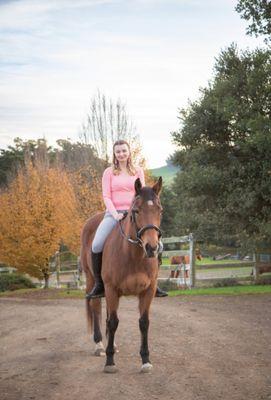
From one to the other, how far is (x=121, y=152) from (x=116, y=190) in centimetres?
53

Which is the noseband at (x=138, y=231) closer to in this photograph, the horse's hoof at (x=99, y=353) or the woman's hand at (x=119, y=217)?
the woman's hand at (x=119, y=217)

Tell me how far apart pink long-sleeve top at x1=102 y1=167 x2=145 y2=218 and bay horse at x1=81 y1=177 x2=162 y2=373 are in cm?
33

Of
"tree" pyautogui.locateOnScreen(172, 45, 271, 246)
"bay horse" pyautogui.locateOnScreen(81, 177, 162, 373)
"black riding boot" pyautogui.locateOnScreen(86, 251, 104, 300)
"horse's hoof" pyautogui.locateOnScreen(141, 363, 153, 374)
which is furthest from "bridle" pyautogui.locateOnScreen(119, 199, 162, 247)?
"tree" pyautogui.locateOnScreen(172, 45, 271, 246)

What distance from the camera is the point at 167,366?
661 centimetres

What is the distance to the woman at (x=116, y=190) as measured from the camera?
7152 millimetres

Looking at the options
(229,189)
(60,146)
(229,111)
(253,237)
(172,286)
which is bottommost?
(172,286)

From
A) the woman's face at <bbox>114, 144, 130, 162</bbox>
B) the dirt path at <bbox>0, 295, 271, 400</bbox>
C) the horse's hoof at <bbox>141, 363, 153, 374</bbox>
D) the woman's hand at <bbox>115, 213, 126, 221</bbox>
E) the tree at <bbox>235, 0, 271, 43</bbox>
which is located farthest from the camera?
the tree at <bbox>235, 0, 271, 43</bbox>

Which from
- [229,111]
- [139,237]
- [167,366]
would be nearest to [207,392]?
[167,366]

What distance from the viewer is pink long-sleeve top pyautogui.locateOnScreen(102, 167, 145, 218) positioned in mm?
7152

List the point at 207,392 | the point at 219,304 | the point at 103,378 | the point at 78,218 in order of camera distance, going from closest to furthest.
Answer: the point at 207,392 < the point at 103,378 < the point at 219,304 < the point at 78,218

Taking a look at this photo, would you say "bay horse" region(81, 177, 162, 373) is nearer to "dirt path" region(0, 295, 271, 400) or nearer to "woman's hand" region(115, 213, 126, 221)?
"woman's hand" region(115, 213, 126, 221)

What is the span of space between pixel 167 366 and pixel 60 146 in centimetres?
6484

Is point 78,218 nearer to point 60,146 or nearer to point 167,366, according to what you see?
point 167,366

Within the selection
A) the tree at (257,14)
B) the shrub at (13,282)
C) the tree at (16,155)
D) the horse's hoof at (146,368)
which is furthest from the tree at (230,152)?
the tree at (16,155)
